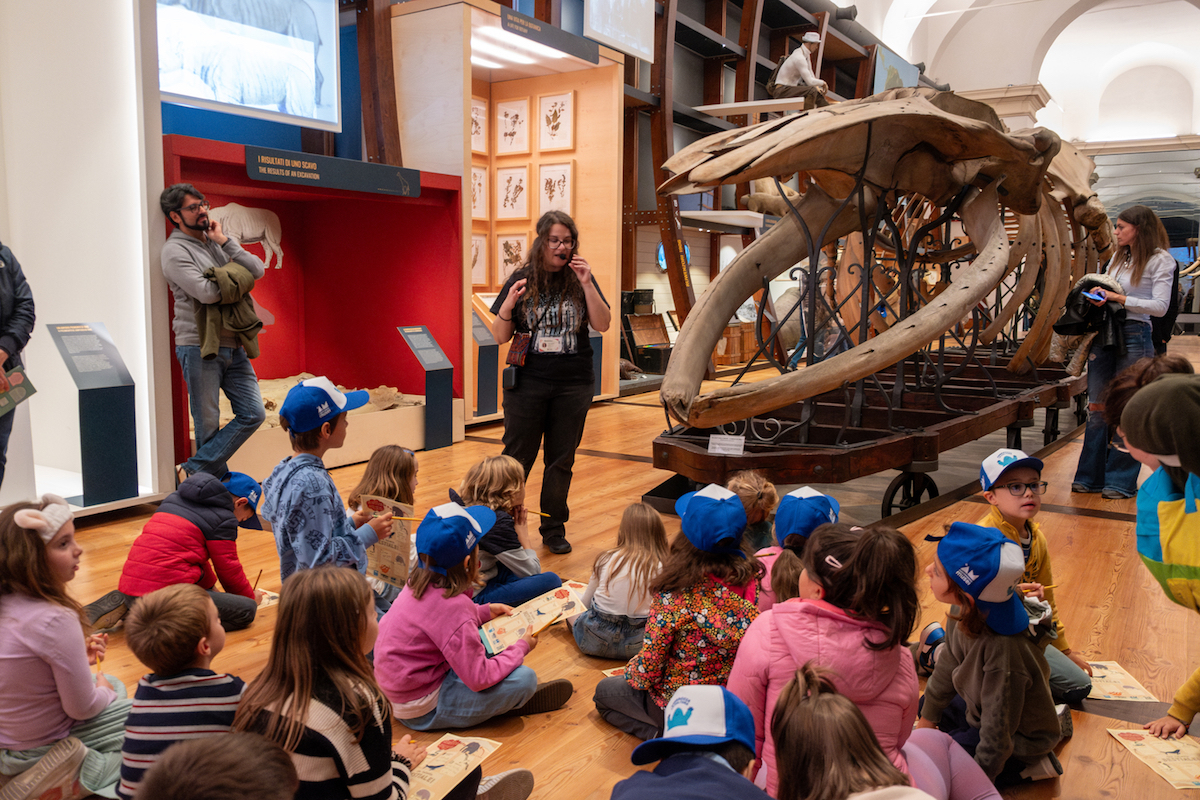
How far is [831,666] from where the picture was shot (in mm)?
1986

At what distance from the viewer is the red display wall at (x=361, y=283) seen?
741 centimetres

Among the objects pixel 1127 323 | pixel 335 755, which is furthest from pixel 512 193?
pixel 335 755

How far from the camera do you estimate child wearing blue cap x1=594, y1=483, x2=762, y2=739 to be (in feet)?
8.28

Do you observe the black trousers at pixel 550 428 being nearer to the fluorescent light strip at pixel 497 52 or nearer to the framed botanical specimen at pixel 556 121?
the fluorescent light strip at pixel 497 52

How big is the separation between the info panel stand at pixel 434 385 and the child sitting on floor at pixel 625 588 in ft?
13.2

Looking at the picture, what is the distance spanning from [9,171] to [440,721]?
186 inches

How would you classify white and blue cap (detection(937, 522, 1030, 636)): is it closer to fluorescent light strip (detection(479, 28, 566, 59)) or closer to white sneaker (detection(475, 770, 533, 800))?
white sneaker (detection(475, 770, 533, 800))

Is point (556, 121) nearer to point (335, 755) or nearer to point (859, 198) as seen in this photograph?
point (859, 198)

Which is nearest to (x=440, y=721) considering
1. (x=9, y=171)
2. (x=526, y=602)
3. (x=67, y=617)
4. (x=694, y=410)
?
(x=526, y=602)

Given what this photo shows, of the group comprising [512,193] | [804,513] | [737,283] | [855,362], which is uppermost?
[512,193]

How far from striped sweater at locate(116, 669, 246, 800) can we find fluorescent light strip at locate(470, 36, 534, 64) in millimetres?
7403

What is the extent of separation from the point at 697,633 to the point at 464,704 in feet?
2.48

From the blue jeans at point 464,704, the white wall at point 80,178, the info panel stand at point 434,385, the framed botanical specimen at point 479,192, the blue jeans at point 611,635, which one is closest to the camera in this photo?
the blue jeans at point 464,704

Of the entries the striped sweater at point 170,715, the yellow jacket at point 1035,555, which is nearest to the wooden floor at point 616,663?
the yellow jacket at point 1035,555
